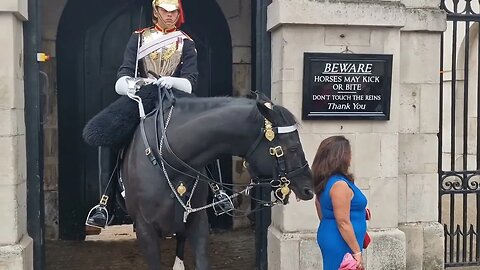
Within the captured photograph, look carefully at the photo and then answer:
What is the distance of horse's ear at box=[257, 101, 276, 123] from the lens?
13.3 ft

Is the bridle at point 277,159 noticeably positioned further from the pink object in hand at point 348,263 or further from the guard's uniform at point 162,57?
the guard's uniform at point 162,57

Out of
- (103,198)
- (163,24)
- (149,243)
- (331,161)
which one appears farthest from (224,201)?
(163,24)

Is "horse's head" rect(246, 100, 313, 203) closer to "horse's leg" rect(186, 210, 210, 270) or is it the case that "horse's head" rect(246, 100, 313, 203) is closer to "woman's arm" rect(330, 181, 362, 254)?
"woman's arm" rect(330, 181, 362, 254)

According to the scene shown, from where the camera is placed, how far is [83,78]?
8.70 m

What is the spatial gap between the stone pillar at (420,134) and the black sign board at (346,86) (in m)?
0.42

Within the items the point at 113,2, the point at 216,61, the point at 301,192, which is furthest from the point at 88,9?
the point at 301,192

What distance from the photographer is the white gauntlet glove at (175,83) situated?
14.9ft

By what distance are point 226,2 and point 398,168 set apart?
13.2 feet

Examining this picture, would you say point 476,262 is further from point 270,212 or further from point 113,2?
point 113,2

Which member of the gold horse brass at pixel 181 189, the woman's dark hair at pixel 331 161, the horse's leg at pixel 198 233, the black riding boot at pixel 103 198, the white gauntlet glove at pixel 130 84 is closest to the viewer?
the woman's dark hair at pixel 331 161

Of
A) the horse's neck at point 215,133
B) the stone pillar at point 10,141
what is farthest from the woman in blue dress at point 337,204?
the stone pillar at point 10,141

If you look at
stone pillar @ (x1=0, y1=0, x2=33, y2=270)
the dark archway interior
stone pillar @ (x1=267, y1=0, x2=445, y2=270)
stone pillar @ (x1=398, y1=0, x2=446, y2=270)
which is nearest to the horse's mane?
stone pillar @ (x1=267, y1=0, x2=445, y2=270)

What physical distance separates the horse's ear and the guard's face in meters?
1.30

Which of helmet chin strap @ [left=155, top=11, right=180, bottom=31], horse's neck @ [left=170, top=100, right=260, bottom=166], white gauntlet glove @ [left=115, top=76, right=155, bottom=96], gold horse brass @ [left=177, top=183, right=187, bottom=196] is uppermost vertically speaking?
helmet chin strap @ [left=155, top=11, right=180, bottom=31]
